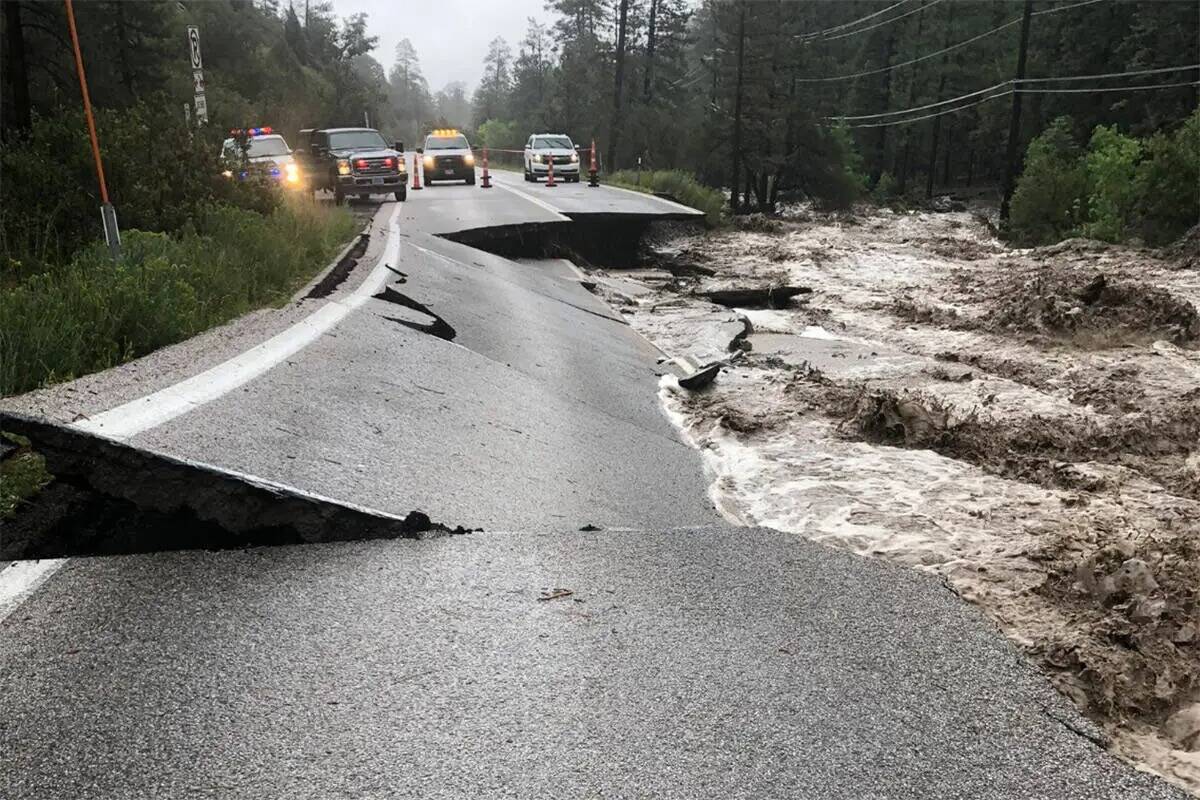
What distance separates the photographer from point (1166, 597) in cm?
374

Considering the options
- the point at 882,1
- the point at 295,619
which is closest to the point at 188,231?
the point at 295,619

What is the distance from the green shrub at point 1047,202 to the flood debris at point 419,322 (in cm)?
2470

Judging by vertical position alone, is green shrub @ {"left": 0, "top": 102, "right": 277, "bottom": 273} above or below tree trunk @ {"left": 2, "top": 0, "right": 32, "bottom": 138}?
below

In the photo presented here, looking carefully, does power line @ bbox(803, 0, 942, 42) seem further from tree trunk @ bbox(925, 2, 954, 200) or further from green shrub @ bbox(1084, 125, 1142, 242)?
green shrub @ bbox(1084, 125, 1142, 242)

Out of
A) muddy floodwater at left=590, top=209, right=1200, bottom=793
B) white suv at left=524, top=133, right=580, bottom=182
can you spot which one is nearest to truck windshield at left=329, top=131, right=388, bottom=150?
white suv at left=524, top=133, right=580, bottom=182

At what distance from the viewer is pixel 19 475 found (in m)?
3.34

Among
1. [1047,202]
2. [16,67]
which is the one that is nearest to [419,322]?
[16,67]

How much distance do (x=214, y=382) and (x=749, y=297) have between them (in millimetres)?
12489

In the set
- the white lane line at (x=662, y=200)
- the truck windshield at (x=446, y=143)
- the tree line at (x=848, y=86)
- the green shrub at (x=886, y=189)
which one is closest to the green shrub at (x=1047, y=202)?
the tree line at (x=848, y=86)

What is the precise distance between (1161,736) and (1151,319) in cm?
1087

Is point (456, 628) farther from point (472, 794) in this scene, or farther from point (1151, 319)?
point (1151, 319)

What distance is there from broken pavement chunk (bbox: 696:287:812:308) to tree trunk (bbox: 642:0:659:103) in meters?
45.2

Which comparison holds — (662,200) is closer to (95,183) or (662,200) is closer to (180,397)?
(95,183)

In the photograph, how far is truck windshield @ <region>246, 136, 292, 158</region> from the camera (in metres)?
22.4
